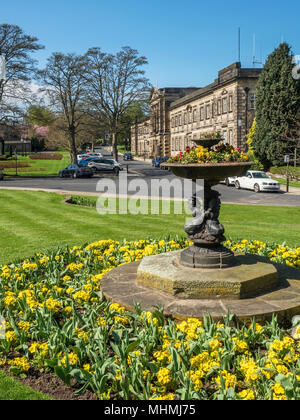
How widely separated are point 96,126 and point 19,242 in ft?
135

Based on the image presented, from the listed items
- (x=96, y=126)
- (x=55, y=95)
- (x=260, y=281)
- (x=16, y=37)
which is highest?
(x=16, y=37)

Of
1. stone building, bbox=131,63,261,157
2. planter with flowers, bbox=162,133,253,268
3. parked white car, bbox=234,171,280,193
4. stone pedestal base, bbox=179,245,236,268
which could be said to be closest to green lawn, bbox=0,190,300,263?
stone pedestal base, bbox=179,245,236,268

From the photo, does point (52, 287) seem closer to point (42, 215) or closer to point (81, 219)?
point (81, 219)

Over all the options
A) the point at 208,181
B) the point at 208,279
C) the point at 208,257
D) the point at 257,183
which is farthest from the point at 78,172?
the point at 208,279

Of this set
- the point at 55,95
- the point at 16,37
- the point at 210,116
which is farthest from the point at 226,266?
the point at 210,116

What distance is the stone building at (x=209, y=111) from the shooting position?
4300 cm

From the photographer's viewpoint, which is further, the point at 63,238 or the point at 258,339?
the point at 63,238

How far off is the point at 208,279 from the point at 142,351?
1511 millimetres

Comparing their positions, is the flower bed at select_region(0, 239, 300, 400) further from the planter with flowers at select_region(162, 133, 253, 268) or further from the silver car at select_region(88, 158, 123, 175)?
the silver car at select_region(88, 158, 123, 175)

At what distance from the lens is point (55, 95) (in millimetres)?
46562

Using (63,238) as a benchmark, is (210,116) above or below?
above

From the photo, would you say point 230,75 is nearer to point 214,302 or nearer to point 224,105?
point 224,105

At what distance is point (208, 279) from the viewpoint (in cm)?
575

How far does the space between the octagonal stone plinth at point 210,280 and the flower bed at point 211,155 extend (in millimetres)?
1635
